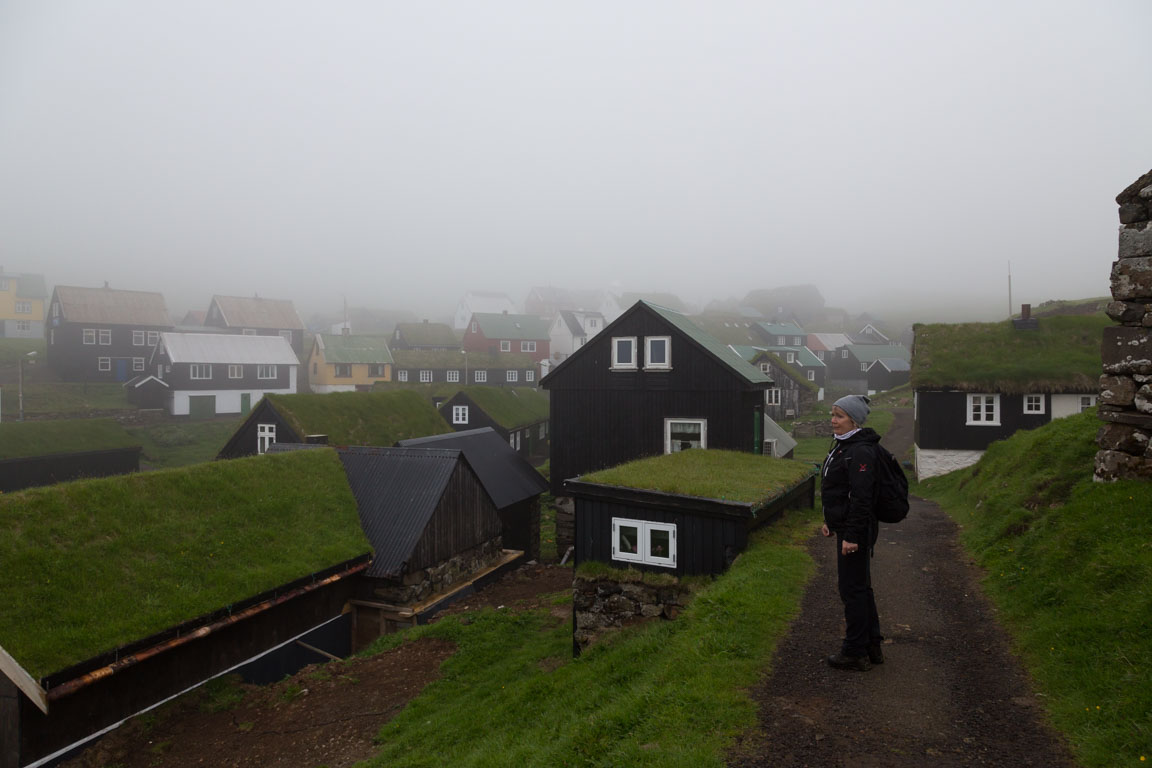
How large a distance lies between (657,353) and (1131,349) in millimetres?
15075

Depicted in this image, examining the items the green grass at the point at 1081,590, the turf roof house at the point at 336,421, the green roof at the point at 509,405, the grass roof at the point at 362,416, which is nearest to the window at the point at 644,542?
the green grass at the point at 1081,590

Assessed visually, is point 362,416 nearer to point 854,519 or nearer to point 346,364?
point 854,519

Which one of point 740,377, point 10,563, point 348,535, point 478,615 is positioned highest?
point 740,377

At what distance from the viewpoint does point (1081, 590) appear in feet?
24.3

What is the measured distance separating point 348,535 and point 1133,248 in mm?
17368

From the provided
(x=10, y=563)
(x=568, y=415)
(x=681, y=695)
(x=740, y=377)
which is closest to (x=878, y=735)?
(x=681, y=695)

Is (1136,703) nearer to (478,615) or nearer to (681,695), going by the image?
(681,695)

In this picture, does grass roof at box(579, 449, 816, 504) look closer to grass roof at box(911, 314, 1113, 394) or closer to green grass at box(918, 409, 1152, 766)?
green grass at box(918, 409, 1152, 766)

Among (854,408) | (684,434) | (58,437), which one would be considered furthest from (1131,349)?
(58,437)

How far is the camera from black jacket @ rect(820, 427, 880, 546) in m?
6.28

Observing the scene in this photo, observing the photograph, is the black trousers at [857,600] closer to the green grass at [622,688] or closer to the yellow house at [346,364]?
the green grass at [622,688]

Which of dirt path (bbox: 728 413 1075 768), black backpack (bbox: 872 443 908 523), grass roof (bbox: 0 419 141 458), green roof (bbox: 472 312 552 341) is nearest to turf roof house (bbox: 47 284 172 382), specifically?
grass roof (bbox: 0 419 141 458)

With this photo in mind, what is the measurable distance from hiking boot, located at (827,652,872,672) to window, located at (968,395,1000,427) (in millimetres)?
24272

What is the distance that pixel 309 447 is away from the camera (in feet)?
69.3
